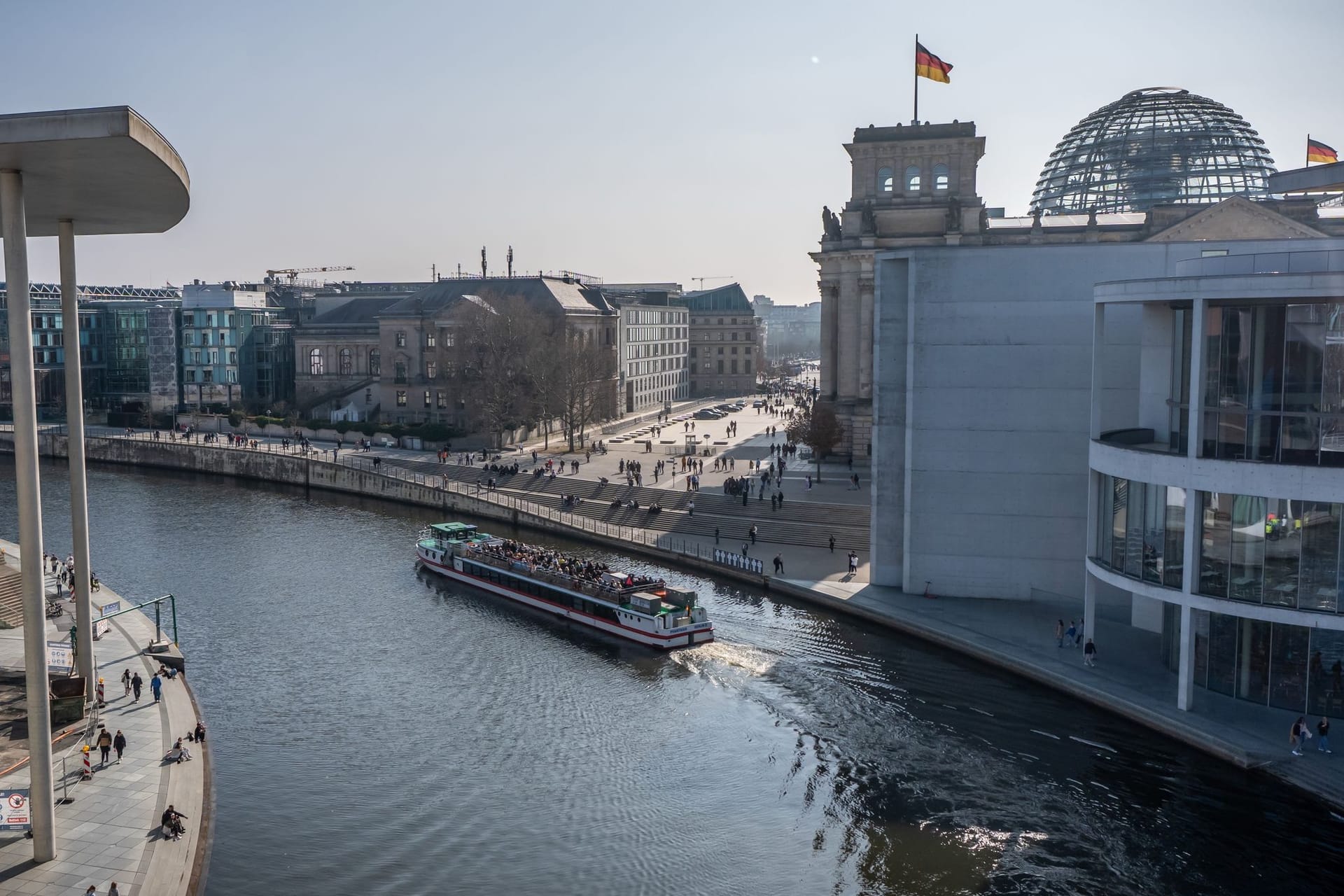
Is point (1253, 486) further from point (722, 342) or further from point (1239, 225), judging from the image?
point (722, 342)

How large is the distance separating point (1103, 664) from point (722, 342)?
130512 millimetres

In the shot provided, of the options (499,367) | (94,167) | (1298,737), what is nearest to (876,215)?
(499,367)

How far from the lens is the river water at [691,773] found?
2788cm

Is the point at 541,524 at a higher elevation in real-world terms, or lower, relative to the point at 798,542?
lower

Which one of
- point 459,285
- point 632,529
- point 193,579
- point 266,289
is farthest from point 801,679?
point 266,289

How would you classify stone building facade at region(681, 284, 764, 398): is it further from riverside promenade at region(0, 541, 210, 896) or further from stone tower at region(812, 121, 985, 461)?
riverside promenade at region(0, 541, 210, 896)

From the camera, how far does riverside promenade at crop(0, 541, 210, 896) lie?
25.3 m

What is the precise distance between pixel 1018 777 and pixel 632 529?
3866cm

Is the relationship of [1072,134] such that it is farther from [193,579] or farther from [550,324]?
[193,579]

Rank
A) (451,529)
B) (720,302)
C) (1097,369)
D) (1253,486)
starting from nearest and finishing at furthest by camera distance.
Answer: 1. (1253,486)
2. (1097,369)
3. (451,529)
4. (720,302)

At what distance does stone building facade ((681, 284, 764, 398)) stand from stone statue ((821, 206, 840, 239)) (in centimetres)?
7470

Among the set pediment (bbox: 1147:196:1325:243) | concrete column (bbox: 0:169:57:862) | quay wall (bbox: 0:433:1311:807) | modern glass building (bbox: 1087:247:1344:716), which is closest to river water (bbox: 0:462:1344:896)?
quay wall (bbox: 0:433:1311:807)

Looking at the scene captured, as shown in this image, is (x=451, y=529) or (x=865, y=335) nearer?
(x=451, y=529)

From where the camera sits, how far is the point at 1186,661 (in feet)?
116
